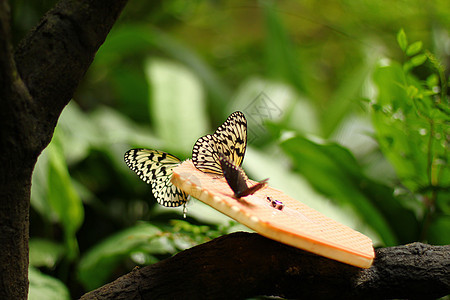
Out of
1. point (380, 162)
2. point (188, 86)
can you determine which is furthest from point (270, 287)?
point (188, 86)

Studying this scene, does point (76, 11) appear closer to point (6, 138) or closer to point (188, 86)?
point (6, 138)

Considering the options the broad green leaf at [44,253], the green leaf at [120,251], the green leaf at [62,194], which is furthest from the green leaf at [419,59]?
the broad green leaf at [44,253]

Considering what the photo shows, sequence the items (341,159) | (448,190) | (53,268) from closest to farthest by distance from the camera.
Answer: (448,190) < (341,159) < (53,268)

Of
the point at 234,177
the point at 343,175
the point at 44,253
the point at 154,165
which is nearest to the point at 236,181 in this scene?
the point at 234,177

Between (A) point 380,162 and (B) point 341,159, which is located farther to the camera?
(A) point 380,162

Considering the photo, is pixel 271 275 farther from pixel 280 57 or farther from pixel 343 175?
pixel 280 57

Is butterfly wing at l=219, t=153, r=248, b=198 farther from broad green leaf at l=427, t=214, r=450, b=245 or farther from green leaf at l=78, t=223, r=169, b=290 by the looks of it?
broad green leaf at l=427, t=214, r=450, b=245

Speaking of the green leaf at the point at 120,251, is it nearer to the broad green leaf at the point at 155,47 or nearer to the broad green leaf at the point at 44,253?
the broad green leaf at the point at 44,253

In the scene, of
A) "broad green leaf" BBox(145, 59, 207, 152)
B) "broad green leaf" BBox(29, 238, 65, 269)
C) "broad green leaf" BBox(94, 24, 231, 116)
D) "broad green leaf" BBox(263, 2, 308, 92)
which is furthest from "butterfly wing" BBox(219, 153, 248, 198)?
"broad green leaf" BBox(263, 2, 308, 92)
